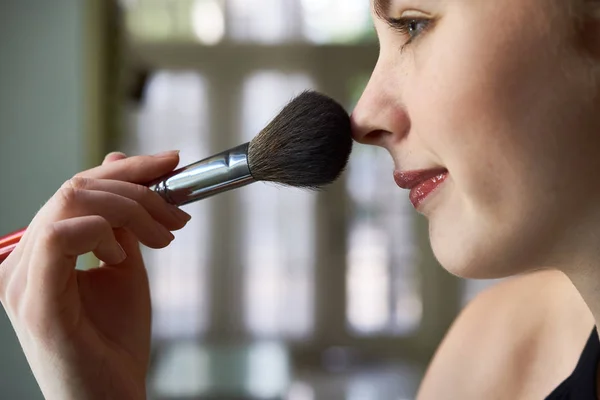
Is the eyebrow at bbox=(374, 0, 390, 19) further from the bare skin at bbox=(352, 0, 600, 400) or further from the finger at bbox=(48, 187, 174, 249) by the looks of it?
the finger at bbox=(48, 187, 174, 249)

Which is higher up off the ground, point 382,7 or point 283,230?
point 382,7

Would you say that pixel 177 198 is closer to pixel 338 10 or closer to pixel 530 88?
pixel 530 88

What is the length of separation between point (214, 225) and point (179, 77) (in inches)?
30.5

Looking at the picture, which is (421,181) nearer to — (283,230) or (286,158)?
(286,158)

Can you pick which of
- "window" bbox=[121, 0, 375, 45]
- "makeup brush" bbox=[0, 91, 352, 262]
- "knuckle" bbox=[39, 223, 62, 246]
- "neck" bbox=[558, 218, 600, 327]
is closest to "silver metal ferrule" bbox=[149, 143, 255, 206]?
"makeup brush" bbox=[0, 91, 352, 262]

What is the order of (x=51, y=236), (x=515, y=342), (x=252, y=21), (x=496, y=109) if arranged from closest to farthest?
(x=496, y=109), (x=51, y=236), (x=515, y=342), (x=252, y=21)

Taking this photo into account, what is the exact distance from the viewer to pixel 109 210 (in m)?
0.51

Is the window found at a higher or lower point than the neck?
lower

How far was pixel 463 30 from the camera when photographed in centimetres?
39

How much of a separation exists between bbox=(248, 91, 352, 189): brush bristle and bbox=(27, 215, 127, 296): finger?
0.14 meters

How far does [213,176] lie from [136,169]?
72mm

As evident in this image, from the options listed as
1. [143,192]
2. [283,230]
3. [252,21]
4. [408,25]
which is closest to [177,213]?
[143,192]

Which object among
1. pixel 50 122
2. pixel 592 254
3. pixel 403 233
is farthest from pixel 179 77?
pixel 592 254

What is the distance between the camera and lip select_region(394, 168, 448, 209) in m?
0.43
